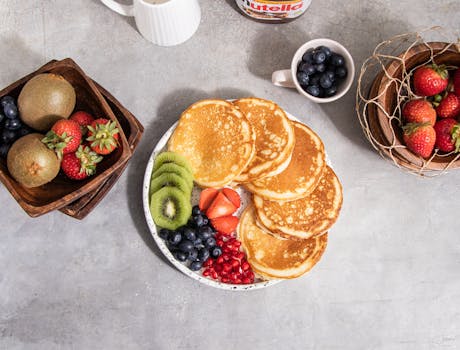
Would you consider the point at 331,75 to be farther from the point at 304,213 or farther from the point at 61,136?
the point at 61,136

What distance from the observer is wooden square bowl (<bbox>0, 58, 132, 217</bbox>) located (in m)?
1.30

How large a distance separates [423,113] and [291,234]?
0.55 metres

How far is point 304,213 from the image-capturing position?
5.06 feet

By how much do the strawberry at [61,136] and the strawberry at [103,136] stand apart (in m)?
0.05

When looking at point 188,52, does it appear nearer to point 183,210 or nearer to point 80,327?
point 183,210

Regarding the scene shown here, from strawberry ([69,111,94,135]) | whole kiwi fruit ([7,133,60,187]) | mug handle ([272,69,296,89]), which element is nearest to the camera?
whole kiwi fruit ([7,133,60,187])

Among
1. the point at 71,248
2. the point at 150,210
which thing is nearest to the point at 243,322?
the point at 150,210

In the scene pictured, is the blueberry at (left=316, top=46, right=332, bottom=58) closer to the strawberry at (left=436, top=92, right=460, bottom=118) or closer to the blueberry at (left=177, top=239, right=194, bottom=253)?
the strawberry at (left=436, top=92, right=460, bottom=118)

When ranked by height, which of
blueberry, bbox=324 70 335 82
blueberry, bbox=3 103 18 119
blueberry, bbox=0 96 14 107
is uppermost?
blueberry, bbox=324 70 335 82

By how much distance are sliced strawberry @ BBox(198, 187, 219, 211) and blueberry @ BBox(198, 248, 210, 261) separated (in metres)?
0.13

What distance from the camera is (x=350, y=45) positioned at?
1.74 metres

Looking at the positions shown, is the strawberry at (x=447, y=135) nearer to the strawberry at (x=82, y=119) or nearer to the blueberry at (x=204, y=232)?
the blueberry at (x=204, y=232)

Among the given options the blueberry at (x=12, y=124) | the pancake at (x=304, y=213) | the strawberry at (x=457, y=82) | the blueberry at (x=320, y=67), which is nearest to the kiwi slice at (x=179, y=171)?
the pancake at (x=304, y=213)

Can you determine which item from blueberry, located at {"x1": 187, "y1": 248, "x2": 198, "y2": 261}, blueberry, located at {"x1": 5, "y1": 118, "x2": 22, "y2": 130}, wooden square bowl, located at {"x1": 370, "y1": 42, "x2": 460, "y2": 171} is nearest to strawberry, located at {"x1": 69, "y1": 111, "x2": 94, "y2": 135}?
blueberry, located at {"x1": 5, "y1": 118, "x2": 22, "y2": 130}
